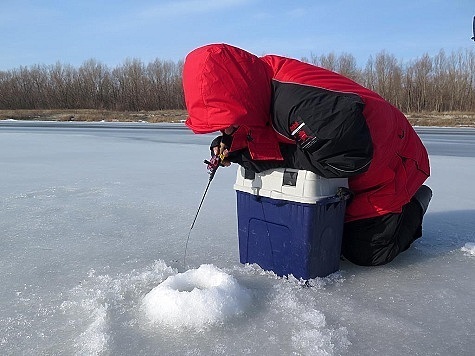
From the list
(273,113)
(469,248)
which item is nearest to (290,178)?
(273,113)

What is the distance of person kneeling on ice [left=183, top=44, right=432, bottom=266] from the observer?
1.57 metres

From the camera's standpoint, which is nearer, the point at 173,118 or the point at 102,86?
the point at 173,118

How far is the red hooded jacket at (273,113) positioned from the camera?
61.9 inches

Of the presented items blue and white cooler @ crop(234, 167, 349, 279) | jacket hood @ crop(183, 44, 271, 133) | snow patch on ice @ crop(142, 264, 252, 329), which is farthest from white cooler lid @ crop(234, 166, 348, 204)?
snow patch on ice @ crop(142, 264, 252, 329)

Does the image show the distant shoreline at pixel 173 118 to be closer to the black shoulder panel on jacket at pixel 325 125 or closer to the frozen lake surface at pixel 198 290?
the frozen lake surface at pixel 198 290

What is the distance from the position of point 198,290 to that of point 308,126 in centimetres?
70

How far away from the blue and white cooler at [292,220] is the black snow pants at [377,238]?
13 centimetres

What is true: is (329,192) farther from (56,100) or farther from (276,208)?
(56,100)

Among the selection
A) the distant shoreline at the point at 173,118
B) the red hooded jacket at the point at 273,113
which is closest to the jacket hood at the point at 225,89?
the red hooded jacket at the point at 273,113

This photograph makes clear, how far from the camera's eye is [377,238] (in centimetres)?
201

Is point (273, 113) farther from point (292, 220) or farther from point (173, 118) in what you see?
point (173, 118)

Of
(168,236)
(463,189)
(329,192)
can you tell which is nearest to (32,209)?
(168,236)

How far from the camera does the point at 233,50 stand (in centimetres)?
163

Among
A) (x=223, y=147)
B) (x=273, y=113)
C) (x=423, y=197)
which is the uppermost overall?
(x=273, y=113)
